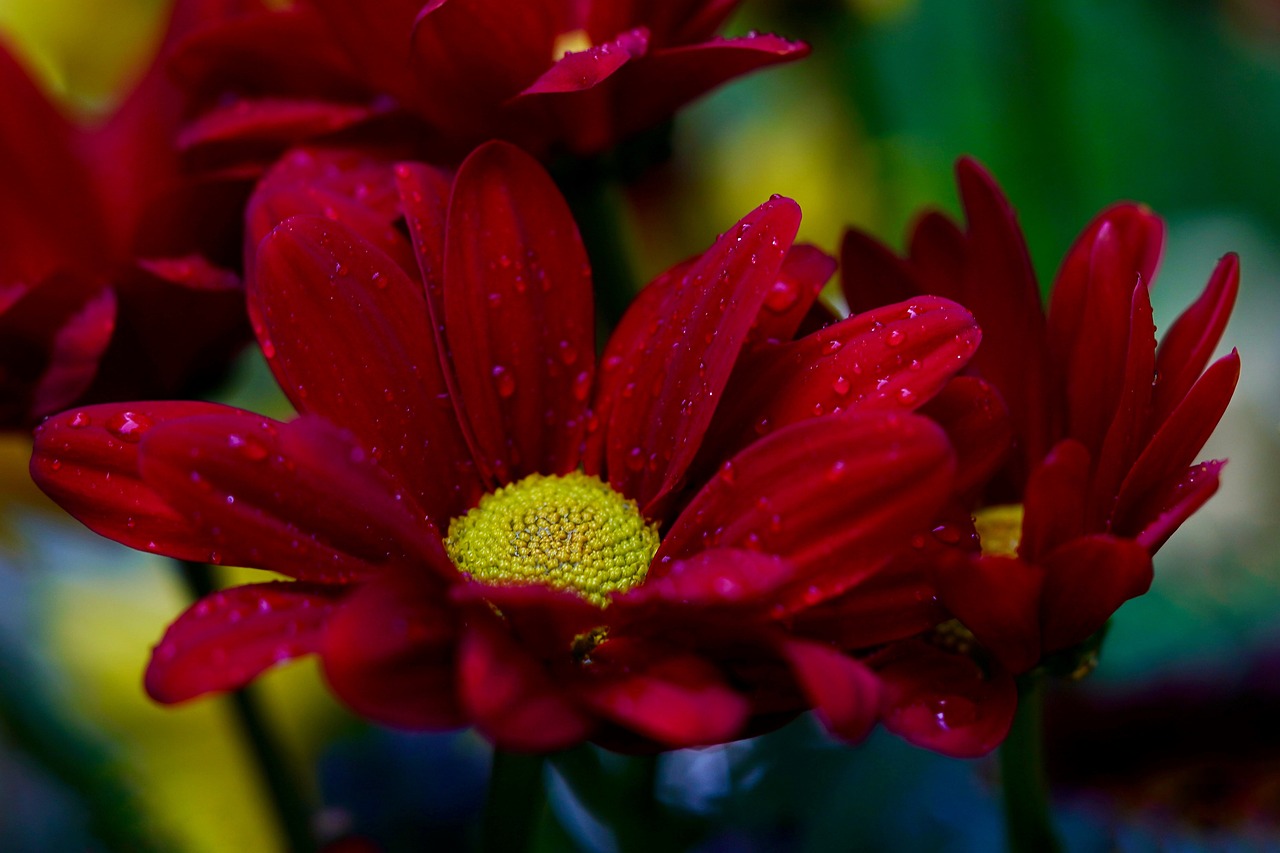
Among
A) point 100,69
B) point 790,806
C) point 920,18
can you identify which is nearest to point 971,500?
point 790,806

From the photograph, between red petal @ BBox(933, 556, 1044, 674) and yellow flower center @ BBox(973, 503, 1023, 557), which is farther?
yellow flower center @ BBox(973, 503, 1023, 557)

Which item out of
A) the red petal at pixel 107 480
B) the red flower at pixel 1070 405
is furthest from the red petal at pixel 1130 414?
the red petal at pixel 107 480

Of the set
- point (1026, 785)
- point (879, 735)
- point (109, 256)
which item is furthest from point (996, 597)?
point (109, 256)

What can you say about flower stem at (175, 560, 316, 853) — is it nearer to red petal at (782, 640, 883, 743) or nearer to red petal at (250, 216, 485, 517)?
red petal at (250, 216, 485, 517)

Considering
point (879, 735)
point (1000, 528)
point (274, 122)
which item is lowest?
point (879, 735)

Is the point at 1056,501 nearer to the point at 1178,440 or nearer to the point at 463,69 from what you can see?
the point at 1178,440

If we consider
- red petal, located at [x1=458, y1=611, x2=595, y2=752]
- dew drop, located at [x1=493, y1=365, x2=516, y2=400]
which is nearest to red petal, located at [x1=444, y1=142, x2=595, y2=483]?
dew drop, located at [x1=493, y1=365, x2=516, y2=400]

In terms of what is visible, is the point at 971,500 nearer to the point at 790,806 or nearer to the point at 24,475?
the point at 790,806
